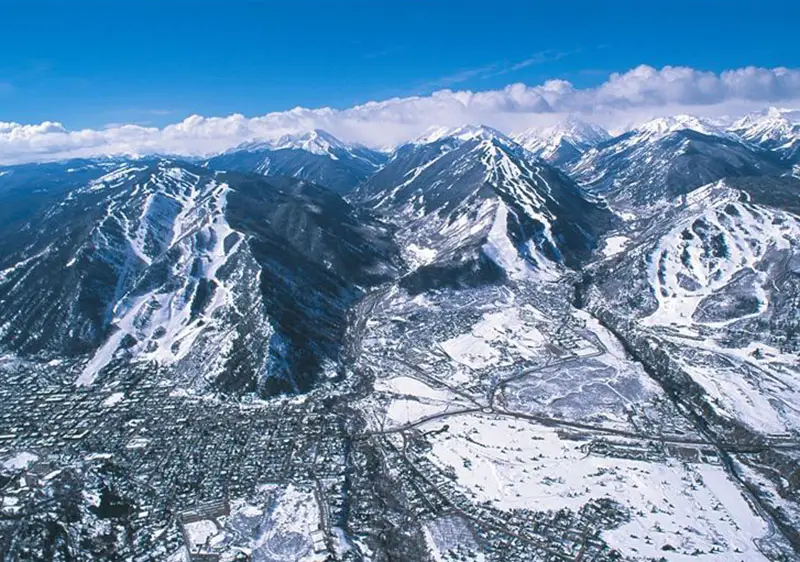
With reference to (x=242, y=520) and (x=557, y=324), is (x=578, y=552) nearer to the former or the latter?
(x=242, y=520)

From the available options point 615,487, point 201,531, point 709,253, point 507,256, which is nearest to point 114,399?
point 201,531

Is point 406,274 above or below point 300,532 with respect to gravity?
above

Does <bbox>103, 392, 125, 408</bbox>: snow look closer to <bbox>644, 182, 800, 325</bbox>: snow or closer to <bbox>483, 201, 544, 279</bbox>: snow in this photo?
<bbox>483, 201, 544, 279</bbox>: snow

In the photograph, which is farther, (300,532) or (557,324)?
(557,324)

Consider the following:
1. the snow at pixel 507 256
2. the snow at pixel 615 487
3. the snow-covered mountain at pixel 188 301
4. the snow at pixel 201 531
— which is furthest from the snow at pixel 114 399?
the snow at pixel 507 256

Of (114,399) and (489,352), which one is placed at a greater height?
(489,352)

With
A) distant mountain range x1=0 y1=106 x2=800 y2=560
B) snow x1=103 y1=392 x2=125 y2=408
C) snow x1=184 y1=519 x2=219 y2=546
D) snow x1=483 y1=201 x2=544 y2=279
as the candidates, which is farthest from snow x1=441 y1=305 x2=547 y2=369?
snow x1=103 y1=392 x2=125 y2=408

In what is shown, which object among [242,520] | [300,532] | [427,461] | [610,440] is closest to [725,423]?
[610,440]

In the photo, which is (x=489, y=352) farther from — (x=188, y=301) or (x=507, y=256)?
(x=188, y=301)
